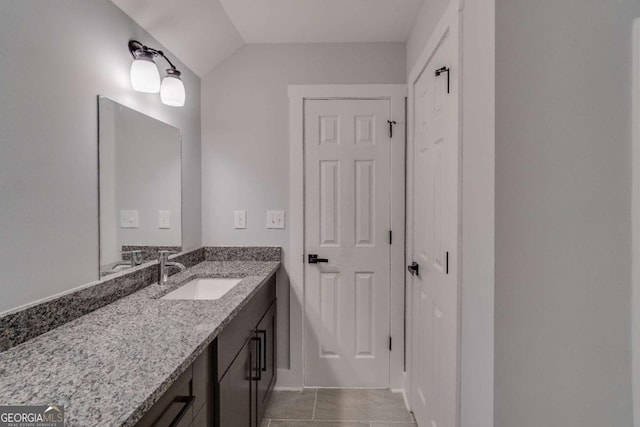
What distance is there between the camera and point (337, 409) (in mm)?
2303

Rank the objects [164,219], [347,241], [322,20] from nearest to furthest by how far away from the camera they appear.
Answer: [164,219] < [322,20] < [347,241]

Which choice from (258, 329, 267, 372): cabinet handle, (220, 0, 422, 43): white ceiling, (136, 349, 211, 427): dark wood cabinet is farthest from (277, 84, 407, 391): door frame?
(136, 349, 211, 427): dark wood cabinet

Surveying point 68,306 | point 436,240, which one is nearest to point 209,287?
point 68,306

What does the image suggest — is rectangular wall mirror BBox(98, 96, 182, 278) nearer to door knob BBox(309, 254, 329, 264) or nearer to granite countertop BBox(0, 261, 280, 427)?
granite countertop BBox(0, 261, 280, 427)

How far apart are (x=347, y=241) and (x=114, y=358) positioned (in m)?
1.72

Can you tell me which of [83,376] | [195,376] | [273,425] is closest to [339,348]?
[273,425]

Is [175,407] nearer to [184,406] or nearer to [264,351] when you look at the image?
[184,406]

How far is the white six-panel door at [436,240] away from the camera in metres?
1.44

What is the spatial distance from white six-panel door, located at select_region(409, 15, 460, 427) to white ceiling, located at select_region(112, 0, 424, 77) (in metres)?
0.44

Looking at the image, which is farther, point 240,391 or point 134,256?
point 134,256

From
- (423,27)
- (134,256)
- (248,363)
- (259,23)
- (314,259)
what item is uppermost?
(259,23)

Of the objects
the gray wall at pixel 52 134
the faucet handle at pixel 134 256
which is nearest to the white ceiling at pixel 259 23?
the gray wall at pixel 52 134

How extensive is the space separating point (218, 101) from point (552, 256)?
7.42 ft

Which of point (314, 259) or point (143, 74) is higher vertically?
point (143, 74)
